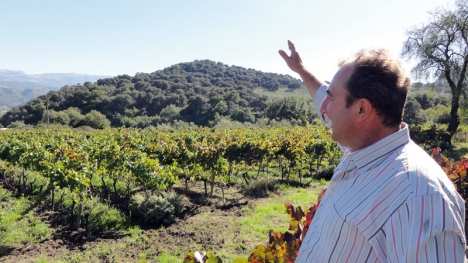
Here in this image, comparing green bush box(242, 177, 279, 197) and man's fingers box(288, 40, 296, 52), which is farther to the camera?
green bush box(242, 177, 279, 197)

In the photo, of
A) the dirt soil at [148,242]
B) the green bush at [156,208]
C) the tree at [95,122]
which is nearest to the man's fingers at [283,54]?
the dirt soil at [148,242]

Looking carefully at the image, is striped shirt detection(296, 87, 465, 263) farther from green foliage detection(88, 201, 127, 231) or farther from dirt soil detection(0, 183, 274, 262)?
green foliage detection(88, 201, 127, 231)

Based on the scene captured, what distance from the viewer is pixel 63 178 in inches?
255

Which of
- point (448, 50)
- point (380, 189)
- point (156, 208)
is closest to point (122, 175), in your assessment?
point (156, 208)

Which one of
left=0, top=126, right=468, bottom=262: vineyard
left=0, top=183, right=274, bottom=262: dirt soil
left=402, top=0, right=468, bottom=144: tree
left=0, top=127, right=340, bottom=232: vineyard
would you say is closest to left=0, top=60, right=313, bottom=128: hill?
left=402, top=0, right=468, bottom=144: tree

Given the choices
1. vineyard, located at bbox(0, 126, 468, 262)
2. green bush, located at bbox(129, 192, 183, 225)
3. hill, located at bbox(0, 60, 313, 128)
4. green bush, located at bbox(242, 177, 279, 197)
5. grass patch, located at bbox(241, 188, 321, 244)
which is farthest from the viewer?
hill, located at bbox(0, 60, 313, 128)

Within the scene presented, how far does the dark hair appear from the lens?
108 cm

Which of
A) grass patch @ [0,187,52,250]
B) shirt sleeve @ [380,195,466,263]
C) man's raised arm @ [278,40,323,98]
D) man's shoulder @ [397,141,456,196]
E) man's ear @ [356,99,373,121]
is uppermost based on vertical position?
man's raised arm @ [278,40,323,98]

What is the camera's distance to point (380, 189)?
97 cm

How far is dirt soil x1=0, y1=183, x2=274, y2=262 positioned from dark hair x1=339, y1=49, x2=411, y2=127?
4996mm

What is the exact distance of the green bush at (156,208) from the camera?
274 inches

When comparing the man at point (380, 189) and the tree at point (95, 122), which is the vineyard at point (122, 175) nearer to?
the man at point (380, 189)

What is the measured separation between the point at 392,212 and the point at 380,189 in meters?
0.10

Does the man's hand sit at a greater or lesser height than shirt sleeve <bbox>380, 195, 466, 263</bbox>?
greater
